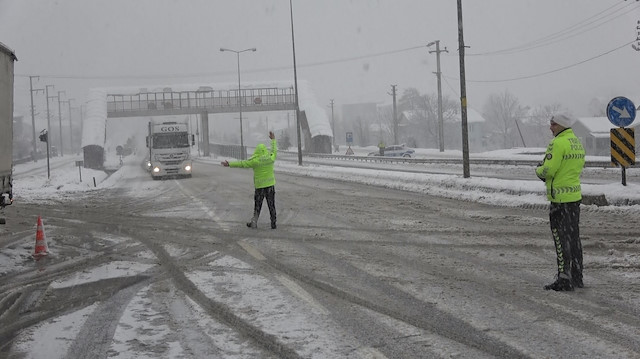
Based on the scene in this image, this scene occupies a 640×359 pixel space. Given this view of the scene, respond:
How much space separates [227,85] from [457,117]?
146 ft

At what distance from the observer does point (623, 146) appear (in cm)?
1463

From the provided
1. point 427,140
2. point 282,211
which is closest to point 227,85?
point 427,140

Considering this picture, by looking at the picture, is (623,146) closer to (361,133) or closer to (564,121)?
(564,121)

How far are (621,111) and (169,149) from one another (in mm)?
23552

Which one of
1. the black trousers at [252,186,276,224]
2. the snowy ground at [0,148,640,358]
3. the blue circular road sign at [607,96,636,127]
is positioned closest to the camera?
the snowy ground at [0,148,640,358]

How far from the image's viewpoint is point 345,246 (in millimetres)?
9094

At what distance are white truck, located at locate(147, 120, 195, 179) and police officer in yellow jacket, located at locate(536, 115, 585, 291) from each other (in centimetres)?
2761

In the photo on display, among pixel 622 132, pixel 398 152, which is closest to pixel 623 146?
pixel 622 132

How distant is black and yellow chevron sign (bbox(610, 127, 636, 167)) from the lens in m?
14.6

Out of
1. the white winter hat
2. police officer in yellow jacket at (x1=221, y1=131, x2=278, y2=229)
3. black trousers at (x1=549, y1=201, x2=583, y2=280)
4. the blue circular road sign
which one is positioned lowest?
black trousers at (x1=549, y1=201, x2=583, y2=280)

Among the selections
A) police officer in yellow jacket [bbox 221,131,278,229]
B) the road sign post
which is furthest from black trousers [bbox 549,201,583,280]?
the road sign post

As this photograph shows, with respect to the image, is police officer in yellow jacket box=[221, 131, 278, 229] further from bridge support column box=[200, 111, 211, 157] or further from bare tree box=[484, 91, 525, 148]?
bare tree box=[484, 91, 525, 148]

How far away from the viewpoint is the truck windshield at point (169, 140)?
3164 cm

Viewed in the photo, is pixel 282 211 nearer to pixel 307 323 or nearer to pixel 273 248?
pixel 273 248
